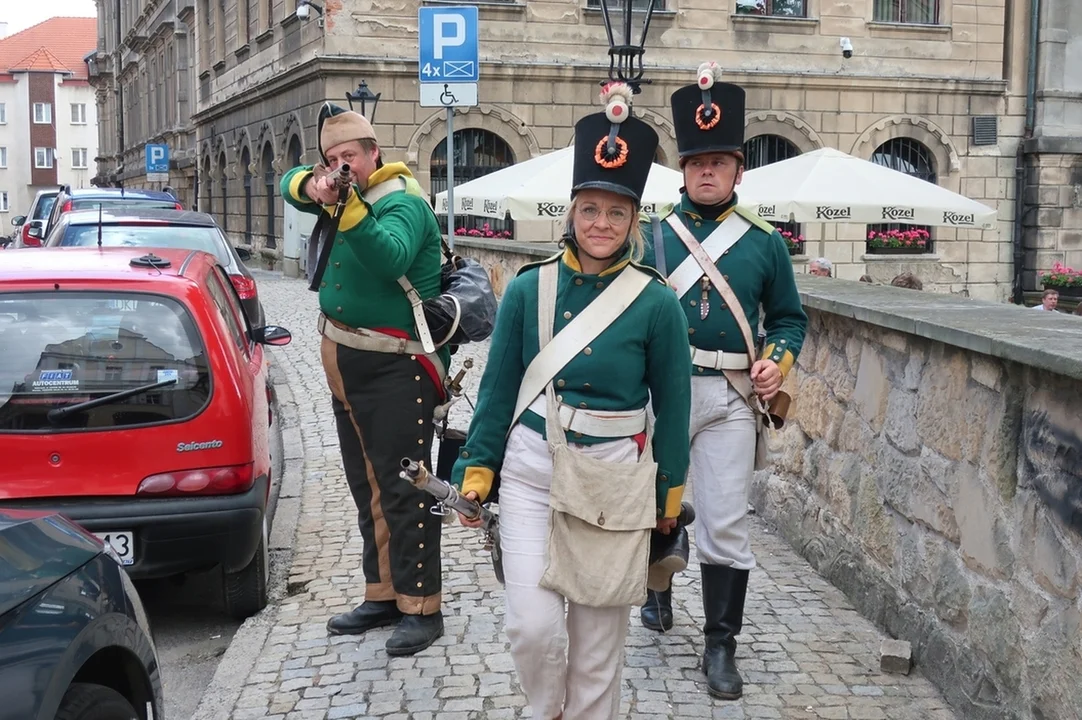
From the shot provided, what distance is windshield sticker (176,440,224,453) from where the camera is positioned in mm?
5043

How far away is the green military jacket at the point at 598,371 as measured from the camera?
3463 mm

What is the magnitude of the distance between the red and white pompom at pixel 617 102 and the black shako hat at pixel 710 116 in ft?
2.93

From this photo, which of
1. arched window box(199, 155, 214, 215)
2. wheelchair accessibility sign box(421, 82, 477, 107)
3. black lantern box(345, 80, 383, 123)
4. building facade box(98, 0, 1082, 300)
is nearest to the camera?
wheelchair accessibility sign box(421, 82, 477, 107)

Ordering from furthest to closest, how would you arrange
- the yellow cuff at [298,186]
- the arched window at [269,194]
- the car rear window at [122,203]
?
the arched window at [269,194], the car rear window at [122,203], the yellow cuff at [298,186]

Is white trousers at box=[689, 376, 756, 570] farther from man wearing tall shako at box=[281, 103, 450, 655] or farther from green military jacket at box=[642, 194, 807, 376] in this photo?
man wearing tall shako at box=[281, 103, 450, 655]

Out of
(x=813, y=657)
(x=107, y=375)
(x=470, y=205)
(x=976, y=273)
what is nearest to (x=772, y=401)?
(x=813, y=657)

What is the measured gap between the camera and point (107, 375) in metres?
5.06

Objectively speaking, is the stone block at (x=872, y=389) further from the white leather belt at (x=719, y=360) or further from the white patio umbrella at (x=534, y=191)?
the white patio umbrella at (x=534, y=191)

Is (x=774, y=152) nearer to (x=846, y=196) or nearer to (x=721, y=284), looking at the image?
(x=846, y=196)

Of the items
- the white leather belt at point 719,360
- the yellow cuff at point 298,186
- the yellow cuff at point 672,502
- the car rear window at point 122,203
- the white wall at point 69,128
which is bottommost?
the yellow cuff at point 672,502

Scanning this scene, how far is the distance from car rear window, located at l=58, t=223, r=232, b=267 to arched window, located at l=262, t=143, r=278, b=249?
18448mm

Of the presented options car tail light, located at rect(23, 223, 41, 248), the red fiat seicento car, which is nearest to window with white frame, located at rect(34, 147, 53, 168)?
car tail light, located at rect(23, 223, 41, 248)

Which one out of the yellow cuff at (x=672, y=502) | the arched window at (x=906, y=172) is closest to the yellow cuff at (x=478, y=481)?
the yellow cuff at (x=672, y=502)

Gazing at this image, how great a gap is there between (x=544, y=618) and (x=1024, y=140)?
88.5ft
